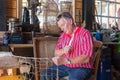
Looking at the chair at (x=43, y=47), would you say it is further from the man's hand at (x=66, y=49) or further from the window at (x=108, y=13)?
the window at (x=108, y=13)

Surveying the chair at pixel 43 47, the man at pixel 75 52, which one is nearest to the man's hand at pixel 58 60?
the man at pixel 75 52

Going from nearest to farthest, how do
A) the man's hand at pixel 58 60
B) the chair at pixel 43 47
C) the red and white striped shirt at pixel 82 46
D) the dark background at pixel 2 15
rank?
the man's hand at pixel 58 60 < the red and white striped shirt at pixel 82 46 < the chair at pixel 43 47 < the dark background at pixel 2 15

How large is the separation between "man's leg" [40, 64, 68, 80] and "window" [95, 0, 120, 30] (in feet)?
7.29

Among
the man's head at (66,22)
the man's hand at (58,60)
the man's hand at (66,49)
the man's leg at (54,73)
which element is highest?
the man's head at (66,22)

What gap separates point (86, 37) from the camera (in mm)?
2623

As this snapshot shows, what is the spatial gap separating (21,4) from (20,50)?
30.3 inches

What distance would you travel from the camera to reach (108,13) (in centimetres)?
529

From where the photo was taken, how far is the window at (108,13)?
5056 mm

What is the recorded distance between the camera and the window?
199 inches

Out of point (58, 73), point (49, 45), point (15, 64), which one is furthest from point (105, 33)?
point (15, 64)

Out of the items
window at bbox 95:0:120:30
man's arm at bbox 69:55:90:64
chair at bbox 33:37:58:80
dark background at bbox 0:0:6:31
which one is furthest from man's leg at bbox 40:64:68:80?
window at bbox 95:0:120:30

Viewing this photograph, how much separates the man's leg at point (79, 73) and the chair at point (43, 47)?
0.58 metres

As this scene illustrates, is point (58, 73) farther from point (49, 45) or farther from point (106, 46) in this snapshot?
point (106, 46)

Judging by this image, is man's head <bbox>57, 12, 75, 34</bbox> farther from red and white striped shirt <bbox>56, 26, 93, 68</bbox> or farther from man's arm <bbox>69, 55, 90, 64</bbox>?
man's arm <bbox>69, 55, 90, 64</bbox>
